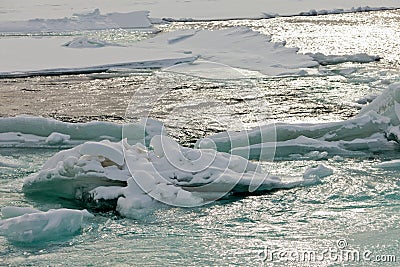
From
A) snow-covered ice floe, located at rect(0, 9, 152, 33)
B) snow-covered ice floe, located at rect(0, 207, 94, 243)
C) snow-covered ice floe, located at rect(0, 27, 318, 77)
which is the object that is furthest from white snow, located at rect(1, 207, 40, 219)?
snow-covered ice floe, located at rect(0, 9, 152, 33)

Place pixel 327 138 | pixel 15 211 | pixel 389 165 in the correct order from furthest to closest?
pixel 327 138 → pixel 389 165 → pixel 15 211

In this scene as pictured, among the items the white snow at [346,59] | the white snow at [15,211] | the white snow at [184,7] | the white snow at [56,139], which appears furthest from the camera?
the white snow at [184,7]

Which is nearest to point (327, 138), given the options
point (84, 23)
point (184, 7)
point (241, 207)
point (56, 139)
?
point (241, 207)

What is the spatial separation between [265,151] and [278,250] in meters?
2.46

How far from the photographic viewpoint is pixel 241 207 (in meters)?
4.77

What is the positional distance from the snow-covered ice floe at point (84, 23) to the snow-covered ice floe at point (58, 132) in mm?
14212

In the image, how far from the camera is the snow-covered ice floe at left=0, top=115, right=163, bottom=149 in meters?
6.68

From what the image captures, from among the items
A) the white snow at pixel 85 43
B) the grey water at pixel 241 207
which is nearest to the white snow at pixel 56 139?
the grey water at pixel 241 207

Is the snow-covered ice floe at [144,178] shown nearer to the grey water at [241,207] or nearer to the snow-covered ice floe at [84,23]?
the grey water at [241,207]

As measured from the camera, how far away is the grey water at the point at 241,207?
3830 mm

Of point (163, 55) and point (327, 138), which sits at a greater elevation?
point (163, 55)

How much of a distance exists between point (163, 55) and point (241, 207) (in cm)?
943

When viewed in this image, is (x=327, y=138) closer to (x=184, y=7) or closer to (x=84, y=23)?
(x=84, y=23)

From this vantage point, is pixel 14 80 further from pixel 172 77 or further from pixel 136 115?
pixel 136 115
